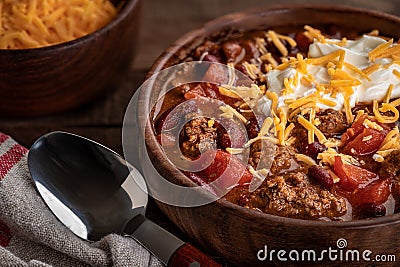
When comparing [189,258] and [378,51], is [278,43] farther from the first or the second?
[189,258]

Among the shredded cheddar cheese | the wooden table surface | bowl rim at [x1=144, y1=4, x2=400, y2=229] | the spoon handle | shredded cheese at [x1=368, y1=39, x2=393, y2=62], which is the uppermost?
shredded cheese at [x1=368, y1=39, x2=393, y2=62]

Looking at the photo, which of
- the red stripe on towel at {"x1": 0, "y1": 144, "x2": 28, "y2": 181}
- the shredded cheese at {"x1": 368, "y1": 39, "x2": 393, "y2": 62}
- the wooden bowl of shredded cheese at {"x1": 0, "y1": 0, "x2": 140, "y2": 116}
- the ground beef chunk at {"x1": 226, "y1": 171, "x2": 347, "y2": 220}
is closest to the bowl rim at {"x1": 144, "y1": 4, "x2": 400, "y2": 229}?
the ground beef chunk at {"x1": 226, "y1": 171, "x2": 347, "y2": 220}

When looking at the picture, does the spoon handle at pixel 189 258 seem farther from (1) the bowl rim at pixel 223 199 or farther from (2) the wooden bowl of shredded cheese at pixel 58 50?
(2) the wooden bowl of shredded cheese at pixel 58 50

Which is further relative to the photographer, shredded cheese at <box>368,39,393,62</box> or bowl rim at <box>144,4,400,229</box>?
shredded cheese at <box>368,39,393,62</box>

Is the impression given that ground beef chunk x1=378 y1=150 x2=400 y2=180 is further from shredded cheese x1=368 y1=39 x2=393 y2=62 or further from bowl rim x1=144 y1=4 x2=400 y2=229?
shredded cheese x1=368 y1=39 x2=393 y2=62

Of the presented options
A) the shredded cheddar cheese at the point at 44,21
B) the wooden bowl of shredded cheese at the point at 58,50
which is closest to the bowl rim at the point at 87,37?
the wooden bowl of shredded cheese at the point at 58,50

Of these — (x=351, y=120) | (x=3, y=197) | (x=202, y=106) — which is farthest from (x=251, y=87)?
(x=3, y=197)
